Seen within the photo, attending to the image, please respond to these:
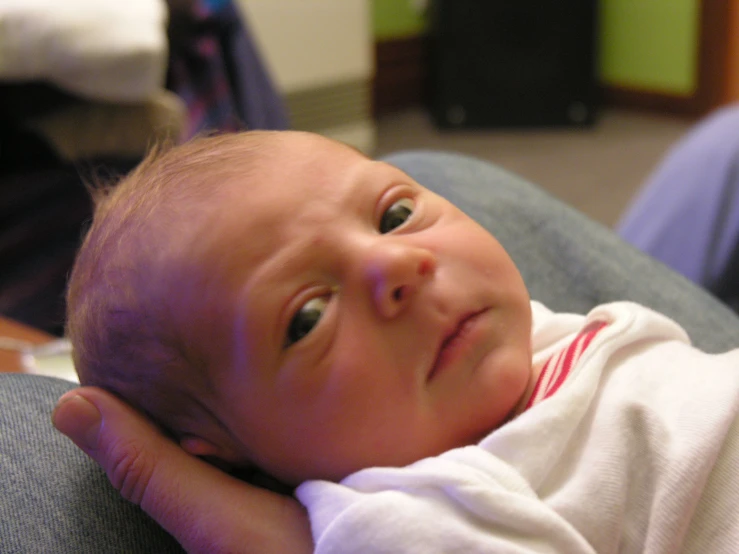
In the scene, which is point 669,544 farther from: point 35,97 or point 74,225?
point 35,97

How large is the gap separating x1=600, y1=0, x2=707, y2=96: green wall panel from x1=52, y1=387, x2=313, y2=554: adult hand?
12.2 ft

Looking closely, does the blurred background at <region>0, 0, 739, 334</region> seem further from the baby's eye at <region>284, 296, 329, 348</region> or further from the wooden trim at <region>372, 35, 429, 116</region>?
the baby's eye at <region>284, 296, 329, 348</region>

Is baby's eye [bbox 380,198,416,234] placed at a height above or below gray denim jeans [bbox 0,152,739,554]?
above

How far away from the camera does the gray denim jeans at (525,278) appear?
0.61 m

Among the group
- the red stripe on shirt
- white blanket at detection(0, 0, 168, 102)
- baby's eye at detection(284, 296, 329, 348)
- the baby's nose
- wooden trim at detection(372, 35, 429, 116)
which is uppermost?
white blanket at detection(0, 0, 168, 102)

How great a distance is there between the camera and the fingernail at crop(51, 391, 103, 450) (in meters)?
0.62

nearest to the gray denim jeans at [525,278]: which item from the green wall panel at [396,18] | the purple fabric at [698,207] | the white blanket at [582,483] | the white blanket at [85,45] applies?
the white blanket at [582,483]

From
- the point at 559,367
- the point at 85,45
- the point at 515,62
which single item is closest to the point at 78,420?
the point at 559,367

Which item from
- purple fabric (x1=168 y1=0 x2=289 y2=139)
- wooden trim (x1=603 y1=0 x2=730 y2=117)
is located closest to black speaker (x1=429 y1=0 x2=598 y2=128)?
wooden trim (x1=603 y1=0 x2=730 y2=117)

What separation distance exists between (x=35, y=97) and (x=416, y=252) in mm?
1059

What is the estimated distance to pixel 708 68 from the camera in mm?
3715

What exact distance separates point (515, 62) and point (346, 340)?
12.0 feet

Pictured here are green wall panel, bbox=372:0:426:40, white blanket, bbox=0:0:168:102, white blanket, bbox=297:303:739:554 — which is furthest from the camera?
green wall panel, bbox=372:0:426:40

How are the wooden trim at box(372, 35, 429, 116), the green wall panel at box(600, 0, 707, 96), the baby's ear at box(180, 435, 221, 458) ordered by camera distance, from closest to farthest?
the baby's ear at box(180, 435, 221, 458)
the green wall panel at box(600, 0, 707, 96)
the wooden trim at box(372, 35, 429, 116)
